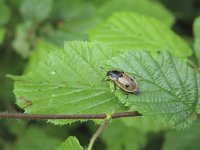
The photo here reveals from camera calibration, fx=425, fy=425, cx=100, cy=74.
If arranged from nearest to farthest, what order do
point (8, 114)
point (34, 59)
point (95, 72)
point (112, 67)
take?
point (8, 114), point (112, 67), point (95, 72), point (34, 59)

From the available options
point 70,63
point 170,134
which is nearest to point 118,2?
point 170,134

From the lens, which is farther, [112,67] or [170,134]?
[170,134]

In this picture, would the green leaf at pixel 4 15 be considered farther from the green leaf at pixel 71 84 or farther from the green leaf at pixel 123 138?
the green leaf at pixel 71 84

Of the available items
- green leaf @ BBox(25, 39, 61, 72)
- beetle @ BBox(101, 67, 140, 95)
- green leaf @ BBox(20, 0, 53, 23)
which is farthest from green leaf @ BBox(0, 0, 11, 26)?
beetle @ BBox(101, 67, 140, 95)

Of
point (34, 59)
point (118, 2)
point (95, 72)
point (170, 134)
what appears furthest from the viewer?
point (118, 2)

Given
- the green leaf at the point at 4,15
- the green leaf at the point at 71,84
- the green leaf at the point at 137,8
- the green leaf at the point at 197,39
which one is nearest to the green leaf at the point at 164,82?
the green leaf at the point at 71,84

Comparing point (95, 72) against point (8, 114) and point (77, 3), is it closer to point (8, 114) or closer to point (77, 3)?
point (8, 114)
